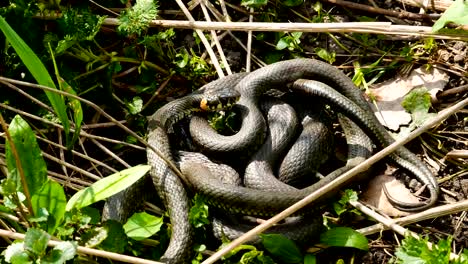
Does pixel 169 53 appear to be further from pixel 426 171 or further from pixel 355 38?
pixel 426 171

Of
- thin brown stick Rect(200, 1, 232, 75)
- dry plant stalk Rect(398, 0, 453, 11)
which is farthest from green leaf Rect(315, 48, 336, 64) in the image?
dry plant stalk Rect(398, 0, 453, 11)

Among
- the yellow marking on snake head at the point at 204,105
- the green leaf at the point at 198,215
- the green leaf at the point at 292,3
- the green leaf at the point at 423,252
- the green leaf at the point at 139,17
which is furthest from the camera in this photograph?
the green leaf at the point at 292,3

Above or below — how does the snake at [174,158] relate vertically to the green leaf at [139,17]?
below

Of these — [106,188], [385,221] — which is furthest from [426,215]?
[106,188]

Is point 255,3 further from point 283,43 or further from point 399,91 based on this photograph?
point 399,91

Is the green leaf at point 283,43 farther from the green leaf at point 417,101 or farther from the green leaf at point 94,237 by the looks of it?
the green leaf at point 94,237

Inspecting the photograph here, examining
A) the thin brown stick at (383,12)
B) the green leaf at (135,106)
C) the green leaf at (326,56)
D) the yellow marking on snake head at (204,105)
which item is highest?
the thin brown stick at (383,12)

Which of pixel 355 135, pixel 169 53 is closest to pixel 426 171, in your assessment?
pixel 355 135

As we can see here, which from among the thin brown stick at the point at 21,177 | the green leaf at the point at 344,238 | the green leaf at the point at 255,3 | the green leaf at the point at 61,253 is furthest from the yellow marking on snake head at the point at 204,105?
the green leaf at the point at 61,253
